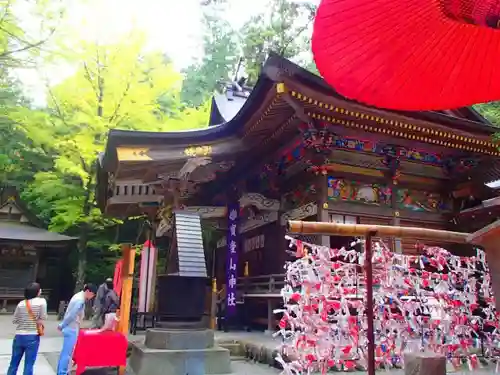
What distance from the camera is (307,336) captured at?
12.2ft

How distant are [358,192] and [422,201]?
1943 mm

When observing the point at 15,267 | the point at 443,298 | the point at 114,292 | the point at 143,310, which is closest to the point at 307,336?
the point at 443,298

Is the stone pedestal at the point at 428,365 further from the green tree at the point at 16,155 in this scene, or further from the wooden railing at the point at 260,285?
the green tree at the point at 16,155

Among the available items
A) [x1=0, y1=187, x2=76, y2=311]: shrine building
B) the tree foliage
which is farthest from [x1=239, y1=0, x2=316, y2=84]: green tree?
[x1=0, y1=187, x2=76, y2=311]: shrine building

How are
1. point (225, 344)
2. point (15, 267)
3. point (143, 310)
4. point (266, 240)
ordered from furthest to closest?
point (15, 267) → point (266, 240) → point (143, 310) → point (225, 344)

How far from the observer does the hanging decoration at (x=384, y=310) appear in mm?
3756

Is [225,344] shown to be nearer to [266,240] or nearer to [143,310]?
→ [143,310]

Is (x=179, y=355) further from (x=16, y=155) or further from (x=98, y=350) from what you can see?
(x=16, y=155)

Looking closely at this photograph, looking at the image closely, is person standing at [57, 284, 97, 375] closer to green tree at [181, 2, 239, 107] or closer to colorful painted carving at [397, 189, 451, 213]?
colorful painted carving at [397, 189, 451, 213]

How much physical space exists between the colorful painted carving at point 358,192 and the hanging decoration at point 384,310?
4108 millimetres

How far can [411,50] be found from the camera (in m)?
3.51

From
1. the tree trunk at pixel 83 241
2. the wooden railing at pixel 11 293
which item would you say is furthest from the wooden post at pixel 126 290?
the wooden railing at pixel 11 293

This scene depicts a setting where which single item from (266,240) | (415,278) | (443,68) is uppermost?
(443,68)

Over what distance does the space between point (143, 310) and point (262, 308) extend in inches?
130
